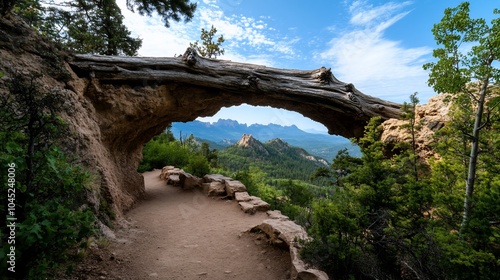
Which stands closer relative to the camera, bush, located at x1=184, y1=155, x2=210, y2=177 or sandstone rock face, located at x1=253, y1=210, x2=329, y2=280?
sandstone rock face, located at x1=253, y1=210, x2=329, y2=280

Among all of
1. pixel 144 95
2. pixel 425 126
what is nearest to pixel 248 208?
pixel 144 95

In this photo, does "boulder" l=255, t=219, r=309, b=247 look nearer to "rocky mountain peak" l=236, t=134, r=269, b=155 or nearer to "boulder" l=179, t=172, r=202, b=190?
"boulder" l=179, t=172, r=202, b=190

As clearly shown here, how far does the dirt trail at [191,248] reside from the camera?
189 inches

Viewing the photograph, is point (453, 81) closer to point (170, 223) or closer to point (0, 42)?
point (170, 223)

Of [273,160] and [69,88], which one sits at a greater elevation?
[69,88]

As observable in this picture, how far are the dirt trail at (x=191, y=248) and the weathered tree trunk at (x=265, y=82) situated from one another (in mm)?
4327

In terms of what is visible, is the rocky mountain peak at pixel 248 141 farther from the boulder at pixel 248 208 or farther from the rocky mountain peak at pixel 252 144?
the boulder at pixel 248 208

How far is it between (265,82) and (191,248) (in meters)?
5.66

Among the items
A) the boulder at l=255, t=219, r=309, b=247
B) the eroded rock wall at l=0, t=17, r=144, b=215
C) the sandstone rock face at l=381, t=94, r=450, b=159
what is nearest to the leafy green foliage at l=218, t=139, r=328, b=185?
the eroded rock wall at l=0, t=17, r=144, b=215

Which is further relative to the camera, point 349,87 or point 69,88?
point 349,87

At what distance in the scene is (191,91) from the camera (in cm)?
905

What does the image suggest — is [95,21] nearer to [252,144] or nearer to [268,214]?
[268,214]

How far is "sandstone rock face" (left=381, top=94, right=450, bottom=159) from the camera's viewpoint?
6.80 m

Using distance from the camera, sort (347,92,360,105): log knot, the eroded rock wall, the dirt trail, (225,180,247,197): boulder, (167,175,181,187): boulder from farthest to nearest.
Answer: (167,175,181,187): boulder → (225,180,247,197): boulder → (347,92,360,105): log knot → the eroded rock wall → the dirt trail
